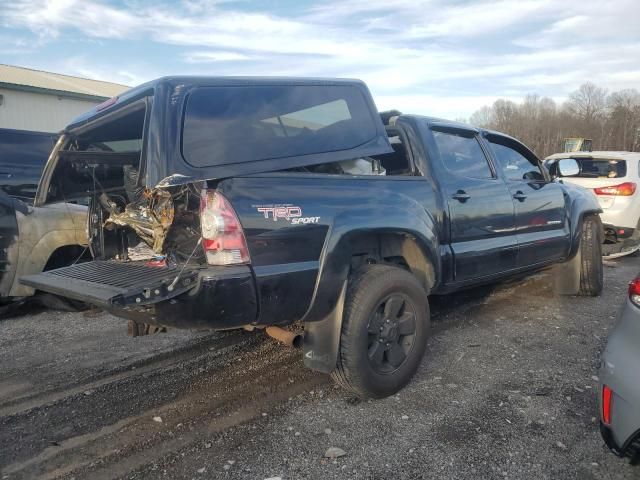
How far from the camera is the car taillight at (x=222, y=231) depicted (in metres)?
2.62

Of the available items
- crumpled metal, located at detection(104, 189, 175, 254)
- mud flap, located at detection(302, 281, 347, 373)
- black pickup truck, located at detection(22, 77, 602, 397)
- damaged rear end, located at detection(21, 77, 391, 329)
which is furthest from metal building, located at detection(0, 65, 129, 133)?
mud flap, located at detection(302, 281, 347, 373)

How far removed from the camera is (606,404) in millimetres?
2299

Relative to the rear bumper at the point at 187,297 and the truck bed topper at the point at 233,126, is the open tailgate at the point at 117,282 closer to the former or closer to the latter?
the rear bumper at the point at 187,297

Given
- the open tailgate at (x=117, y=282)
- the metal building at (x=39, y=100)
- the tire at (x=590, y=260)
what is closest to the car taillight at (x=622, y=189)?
the tire at (x=590, y=260)

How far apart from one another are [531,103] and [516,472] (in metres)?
79.7

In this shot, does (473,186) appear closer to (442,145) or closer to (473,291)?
(442,145)

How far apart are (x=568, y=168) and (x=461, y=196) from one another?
2.13m

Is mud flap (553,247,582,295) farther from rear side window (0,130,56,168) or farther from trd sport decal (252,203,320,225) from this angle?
rear side window (0,130,56,168)

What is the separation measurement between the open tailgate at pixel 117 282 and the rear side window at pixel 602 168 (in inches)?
297

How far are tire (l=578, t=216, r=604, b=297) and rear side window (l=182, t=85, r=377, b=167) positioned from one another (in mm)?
3518

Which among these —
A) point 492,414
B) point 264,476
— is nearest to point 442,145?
point 492,414

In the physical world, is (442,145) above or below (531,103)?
below

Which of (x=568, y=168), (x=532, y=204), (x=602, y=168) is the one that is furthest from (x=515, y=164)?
(x=602, y=168)

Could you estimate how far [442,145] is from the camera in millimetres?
4113
